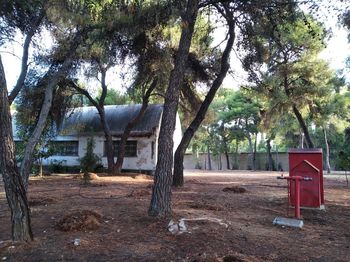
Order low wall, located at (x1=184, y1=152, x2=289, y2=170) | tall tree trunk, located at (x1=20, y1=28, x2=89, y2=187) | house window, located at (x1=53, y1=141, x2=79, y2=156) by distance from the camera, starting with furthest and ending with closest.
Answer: low wall, located at (x1=184, y1=152, x2=289, y2=170), house window, located at (x1=53, y1=141, x2=79, y2=156), tall tree trunk, located at (x1=20, y1=28, x2=89, y2=187)

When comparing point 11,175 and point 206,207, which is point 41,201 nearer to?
point 206,207

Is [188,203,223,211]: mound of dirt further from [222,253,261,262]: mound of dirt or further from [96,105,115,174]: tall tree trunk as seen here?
[96,105,115,174]: tall tree trunk

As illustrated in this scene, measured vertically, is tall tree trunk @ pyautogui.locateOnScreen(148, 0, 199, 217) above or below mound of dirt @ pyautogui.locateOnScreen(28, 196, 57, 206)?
above

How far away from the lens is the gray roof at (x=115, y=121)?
83.9 feet

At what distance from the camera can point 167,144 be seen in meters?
7.73

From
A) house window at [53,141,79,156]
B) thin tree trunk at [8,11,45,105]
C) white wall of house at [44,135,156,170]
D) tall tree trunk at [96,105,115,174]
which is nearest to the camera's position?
thin tree trunk at [8,11,45,105]

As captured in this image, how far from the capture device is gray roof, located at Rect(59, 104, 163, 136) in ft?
83.9

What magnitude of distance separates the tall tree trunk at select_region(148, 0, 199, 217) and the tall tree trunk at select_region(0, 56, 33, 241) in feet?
8.15

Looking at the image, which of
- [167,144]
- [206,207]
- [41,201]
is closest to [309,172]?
[206,207]

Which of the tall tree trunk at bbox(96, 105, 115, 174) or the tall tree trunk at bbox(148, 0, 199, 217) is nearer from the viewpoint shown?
the tall tree trunk at bbox(148, 0, 199, 217)

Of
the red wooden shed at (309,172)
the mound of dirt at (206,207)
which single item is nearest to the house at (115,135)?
the mound of dirt at (206,207)

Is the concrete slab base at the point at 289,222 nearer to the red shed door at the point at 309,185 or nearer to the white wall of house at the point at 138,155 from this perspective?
the red shed door at the point at 309,185

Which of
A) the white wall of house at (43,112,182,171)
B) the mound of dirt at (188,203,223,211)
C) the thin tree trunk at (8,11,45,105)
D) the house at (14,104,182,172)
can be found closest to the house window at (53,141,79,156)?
the house at (14,104,182,172)

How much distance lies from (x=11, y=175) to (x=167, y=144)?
10.1 feet
